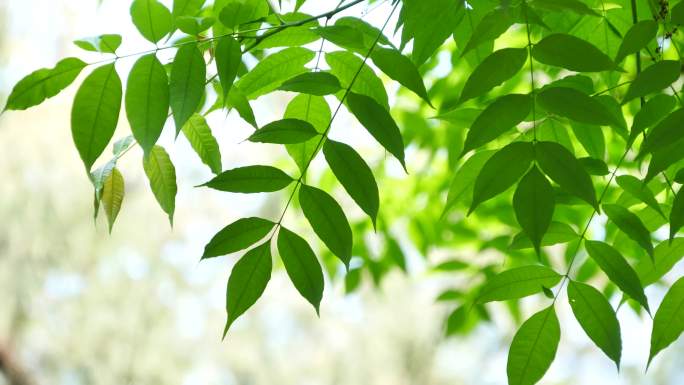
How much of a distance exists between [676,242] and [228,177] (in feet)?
Answer: 1.20

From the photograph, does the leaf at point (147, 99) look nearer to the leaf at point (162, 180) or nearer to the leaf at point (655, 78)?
the leaf at point (162, 180)

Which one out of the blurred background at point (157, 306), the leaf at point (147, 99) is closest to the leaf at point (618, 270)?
the leaf at point (147, 99)

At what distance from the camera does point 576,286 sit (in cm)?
59

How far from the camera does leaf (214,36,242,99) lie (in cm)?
53

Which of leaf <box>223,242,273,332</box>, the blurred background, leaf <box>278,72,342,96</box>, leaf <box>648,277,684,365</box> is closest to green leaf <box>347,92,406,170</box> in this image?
leaf <box>278,72,342,96</box>

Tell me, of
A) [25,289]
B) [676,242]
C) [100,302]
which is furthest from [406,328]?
[676,242]

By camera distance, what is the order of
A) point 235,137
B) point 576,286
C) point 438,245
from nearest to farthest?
point 576,286 → point 438,245 → point 235,137

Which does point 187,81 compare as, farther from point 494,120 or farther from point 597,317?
point 597,317

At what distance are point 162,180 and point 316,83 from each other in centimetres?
14

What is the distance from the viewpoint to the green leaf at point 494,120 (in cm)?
52

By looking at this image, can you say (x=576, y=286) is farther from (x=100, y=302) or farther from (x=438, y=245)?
(x=100, y=302)

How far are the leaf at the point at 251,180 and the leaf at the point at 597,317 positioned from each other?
0.24 metres

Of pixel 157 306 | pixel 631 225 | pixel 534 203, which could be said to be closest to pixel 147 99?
pixel 534 203

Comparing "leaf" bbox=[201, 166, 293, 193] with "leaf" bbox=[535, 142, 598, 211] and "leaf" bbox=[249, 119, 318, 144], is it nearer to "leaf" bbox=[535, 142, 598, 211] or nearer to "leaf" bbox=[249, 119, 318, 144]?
"leaf" bbox=[249, 119, 318, 144]
